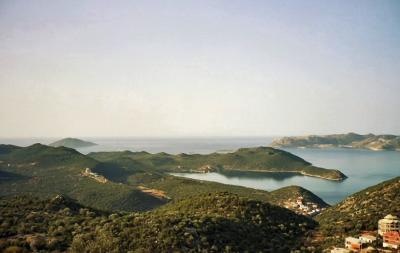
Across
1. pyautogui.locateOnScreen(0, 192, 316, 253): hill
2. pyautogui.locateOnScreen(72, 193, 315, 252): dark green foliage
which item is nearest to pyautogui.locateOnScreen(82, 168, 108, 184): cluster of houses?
pyautogui.locateOnScreen(0, 192, 316, 253): hill

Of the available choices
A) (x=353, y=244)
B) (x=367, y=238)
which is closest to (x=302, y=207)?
(x=367, y=238)

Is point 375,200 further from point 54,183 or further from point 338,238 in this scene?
point 54,183

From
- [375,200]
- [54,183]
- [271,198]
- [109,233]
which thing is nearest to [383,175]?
[271,198]

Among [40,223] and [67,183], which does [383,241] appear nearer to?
[40,223]

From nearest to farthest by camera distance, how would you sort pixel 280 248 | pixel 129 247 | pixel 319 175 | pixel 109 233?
pixel 129 247 → pixel 109 233 → pixel 280 248 → pixel 319 175

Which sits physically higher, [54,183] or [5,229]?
[5,229]

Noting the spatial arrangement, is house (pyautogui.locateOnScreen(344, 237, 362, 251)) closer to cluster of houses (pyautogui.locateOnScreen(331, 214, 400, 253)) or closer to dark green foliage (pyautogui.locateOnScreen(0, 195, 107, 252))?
cluster of houses (pyautogui.locateOnScreen(331, 214, 400, 253))

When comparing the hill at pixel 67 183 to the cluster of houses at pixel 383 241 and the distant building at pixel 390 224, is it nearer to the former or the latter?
the cluster of houses at pixel 383 241
